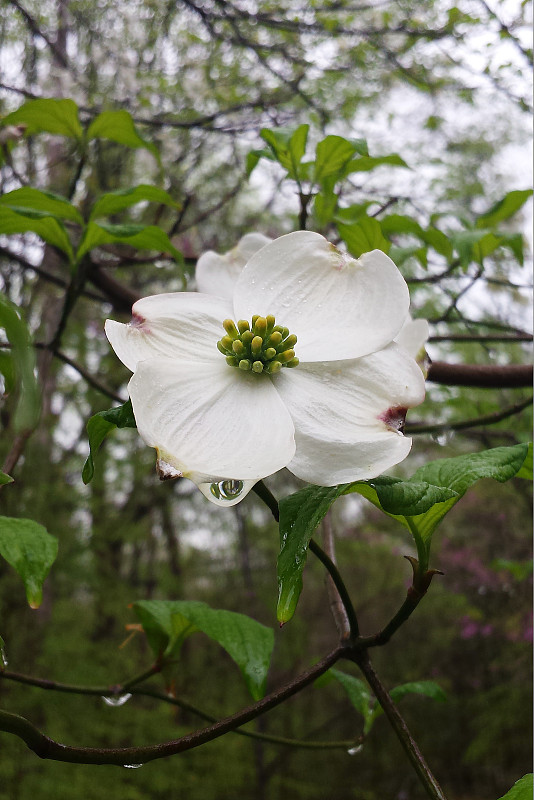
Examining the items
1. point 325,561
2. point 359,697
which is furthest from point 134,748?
point 359,697

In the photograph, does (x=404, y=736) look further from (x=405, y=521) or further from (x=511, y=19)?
(x=511, y=19)

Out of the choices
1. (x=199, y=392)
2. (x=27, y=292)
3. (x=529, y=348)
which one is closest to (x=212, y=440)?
(x=199, y=392)

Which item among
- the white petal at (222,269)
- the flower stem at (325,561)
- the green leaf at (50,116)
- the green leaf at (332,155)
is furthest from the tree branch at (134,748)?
the green leaf at (50,116)

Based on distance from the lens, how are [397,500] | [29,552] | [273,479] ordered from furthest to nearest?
[273,479], [29,552], [397,500]

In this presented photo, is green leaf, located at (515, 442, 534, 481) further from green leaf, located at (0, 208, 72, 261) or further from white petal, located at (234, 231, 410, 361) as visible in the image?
green leaf, located at (0, 208, 72, 261)

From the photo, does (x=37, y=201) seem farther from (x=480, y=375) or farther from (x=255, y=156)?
(x=480, y=375)

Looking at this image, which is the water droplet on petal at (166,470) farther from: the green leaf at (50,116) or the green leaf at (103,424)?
the green leaf at (50,116)
